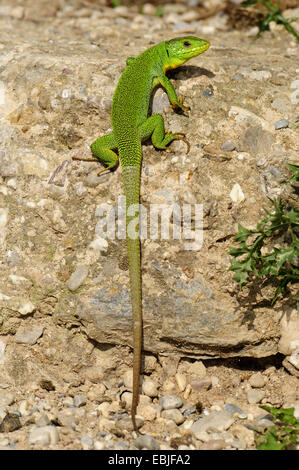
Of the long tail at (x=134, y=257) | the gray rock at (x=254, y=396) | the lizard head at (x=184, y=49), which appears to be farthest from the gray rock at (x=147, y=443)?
the lizard head at (x=184, y=49)

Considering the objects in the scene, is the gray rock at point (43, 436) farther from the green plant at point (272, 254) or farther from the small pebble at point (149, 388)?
the green plant at point (272, 254)

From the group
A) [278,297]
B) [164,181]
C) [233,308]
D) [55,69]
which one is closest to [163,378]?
[233,308]

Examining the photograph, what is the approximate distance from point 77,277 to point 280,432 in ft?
5.85

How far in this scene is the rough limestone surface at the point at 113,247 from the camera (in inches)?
152

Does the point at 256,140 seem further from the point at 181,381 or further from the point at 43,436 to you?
the point at 43,436

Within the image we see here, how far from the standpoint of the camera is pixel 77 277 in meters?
3.98

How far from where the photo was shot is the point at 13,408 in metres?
3.73

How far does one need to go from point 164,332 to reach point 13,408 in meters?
1.20

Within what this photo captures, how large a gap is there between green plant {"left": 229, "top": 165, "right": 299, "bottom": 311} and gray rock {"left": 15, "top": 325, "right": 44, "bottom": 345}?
1.56 meters

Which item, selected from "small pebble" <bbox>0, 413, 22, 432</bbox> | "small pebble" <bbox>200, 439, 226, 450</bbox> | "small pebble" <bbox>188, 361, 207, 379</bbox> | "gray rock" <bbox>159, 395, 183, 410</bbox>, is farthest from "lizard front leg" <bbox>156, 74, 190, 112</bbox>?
"small pebble" <bbox>0, 413, 22, 432</bbox>

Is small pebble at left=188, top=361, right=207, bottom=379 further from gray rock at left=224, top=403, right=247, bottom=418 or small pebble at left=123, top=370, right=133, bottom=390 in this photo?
small pebble at left=123, top=370, right=133, bottom=390

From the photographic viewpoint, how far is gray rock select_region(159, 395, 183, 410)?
3.73 m

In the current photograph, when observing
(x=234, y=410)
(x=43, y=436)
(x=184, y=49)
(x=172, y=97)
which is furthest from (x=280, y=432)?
(x=184, y=49)
